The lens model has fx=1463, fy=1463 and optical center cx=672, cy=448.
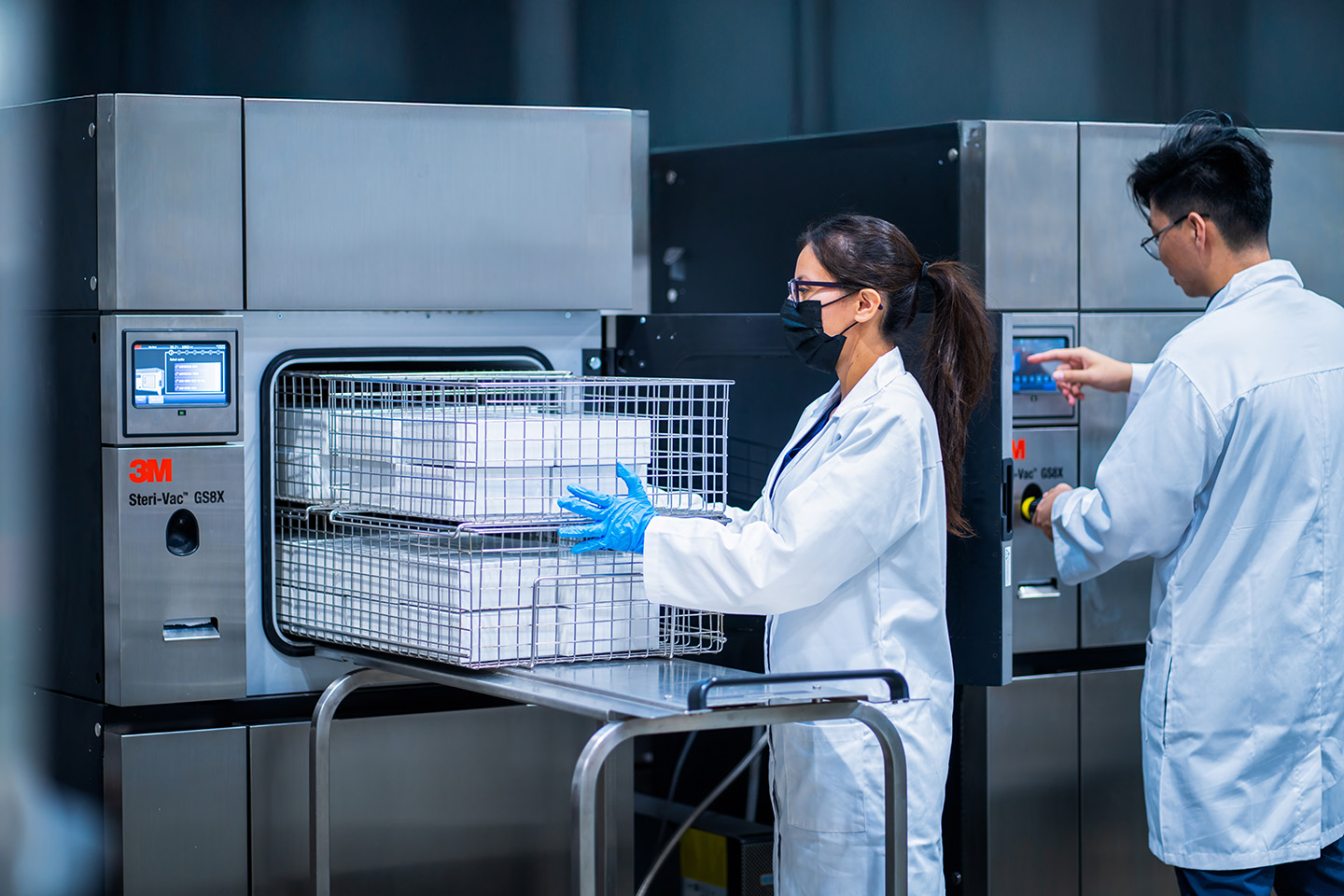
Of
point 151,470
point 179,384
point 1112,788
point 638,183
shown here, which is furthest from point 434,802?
point 1112,788

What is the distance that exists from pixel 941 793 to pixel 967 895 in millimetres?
880

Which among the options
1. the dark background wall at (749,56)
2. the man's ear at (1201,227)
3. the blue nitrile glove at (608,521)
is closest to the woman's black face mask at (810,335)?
the blue nitrile glove at (608,521)

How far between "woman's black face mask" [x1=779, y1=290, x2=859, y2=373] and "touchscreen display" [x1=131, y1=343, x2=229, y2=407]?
1.01 metres

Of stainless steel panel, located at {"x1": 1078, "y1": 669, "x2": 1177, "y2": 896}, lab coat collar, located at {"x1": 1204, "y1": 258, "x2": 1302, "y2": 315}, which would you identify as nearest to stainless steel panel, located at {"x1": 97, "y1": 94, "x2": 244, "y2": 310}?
lab coat collar, located at {"x1": 1204, "y1": 258, "x2": 1302, "y2": 315}

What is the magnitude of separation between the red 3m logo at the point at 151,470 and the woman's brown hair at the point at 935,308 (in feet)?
3.91

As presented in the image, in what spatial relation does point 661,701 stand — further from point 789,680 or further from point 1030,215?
point 1030,215

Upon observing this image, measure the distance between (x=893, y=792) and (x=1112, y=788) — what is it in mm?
1284

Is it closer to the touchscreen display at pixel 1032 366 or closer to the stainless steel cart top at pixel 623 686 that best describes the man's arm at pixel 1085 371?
the touchscreen display at pixel 1032 366

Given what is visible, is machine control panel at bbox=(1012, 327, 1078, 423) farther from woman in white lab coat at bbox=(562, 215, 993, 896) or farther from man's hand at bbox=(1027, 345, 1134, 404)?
woman in white lab coat at bbox=(562, 215, 993, 896)

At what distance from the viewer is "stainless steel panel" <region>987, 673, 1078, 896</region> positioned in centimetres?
305

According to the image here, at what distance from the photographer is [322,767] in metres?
2.56

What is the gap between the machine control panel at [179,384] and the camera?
256cm

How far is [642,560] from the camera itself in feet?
7.38

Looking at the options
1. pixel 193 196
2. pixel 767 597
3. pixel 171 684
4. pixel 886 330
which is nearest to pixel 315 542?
pixel 171 684
